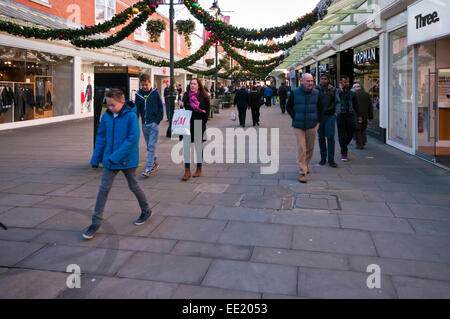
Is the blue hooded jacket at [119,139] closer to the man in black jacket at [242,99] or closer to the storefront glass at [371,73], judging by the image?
the storefront glass at [371,73]

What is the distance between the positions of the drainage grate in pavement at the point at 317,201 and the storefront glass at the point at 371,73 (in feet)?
23.3

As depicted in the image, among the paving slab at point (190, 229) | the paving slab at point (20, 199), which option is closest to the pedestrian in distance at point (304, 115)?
the paving slab at point (190, 229)

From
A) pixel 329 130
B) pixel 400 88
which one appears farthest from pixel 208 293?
pixel 400 88

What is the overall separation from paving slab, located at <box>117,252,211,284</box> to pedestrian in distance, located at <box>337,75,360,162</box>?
6039mm

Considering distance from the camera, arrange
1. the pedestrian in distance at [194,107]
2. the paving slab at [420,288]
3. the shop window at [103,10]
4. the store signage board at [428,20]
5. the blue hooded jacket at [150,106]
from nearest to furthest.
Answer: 1. the paving slab at [420,288]
2. the pedestrian in distance at [194,107]
3. the blue hooded jacket at [150,106]
4. the store signage board at [428,20]
5. the shop window at [103,10]

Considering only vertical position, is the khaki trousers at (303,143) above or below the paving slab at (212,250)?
above

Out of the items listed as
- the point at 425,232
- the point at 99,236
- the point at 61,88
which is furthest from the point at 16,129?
the point at 425,232

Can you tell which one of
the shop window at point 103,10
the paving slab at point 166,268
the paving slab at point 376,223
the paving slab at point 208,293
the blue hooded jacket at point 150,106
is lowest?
the paving slab at point 208,293

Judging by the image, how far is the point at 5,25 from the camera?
1152 centimetres

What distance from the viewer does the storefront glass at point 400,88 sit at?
409 inches

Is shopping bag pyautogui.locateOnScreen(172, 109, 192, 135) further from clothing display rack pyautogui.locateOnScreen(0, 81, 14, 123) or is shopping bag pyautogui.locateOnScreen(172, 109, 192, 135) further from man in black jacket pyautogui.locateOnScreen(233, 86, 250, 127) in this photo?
clothing display rack pyautogui.locateOnScreen(0, 81, 14, 123)

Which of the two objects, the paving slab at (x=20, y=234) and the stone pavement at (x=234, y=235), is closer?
the stone pavement at (x=234, y=235)
